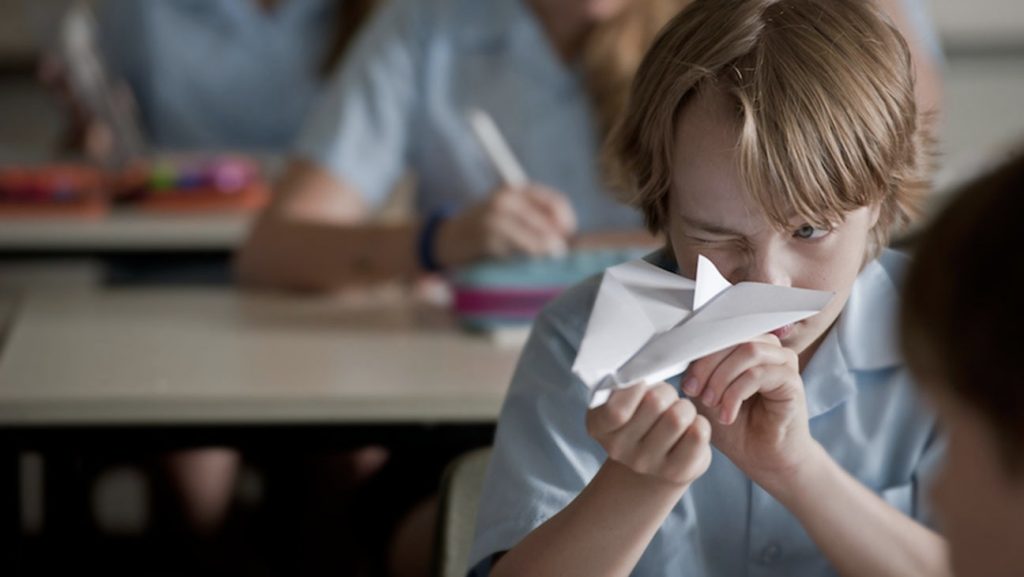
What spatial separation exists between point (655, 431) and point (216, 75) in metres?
2.77

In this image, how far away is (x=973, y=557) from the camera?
62 cm

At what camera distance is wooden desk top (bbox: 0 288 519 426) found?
1.40m

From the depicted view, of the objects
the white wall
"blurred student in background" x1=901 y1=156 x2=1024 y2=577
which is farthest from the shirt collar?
the white wall

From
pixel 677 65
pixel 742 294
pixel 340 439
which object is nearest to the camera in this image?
pixel 742 294

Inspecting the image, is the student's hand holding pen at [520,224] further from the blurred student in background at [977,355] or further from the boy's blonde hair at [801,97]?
the blurred student in background at [977,355]

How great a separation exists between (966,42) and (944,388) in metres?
3.75

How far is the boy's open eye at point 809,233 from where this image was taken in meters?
0.91

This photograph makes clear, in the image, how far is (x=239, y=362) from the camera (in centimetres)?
154

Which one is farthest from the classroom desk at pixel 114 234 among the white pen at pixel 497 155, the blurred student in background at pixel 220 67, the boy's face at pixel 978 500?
the boy's face at pixel 978 500

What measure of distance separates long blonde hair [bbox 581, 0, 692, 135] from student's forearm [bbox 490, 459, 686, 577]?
1.09 m

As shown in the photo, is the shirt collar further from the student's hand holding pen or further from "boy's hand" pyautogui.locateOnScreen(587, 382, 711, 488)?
the student's hand holding pen

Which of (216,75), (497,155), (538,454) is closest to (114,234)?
(497,155)

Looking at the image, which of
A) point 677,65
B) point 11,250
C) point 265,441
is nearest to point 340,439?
point 265,441

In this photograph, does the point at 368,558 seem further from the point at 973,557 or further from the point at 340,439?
the point at 973,557
